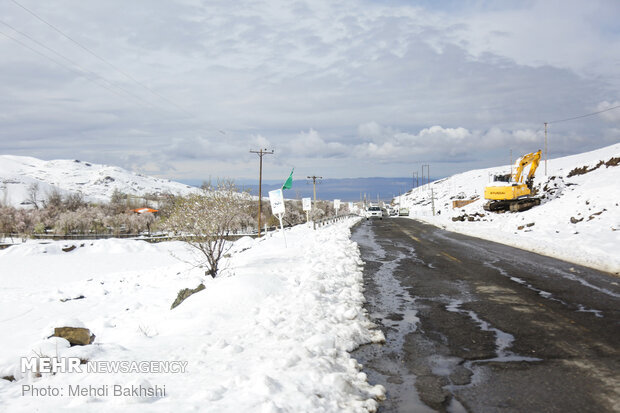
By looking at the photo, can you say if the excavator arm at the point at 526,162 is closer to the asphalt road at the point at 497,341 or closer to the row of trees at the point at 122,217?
the row of trees at the point at 122,217

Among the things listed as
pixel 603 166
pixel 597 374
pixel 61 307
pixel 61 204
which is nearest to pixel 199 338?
pixel 597 374

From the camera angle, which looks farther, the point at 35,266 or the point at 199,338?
the point at 35,266

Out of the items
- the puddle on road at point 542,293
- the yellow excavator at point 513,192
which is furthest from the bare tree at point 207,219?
the yellow excavator at point 513,192

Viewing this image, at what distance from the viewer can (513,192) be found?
1422 inches

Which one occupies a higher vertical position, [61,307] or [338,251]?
[338,251]

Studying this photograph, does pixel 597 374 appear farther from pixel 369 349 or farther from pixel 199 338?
pixel 199 338

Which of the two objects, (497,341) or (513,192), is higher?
(513,192)

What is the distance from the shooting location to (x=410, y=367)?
5.25 m

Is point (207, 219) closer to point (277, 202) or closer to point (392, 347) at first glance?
point (277, 202)

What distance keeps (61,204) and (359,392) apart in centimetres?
10626

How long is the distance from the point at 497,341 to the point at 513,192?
111ft

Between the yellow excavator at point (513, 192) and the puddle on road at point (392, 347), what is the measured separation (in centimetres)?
2876

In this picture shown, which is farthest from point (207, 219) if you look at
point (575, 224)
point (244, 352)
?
point (575, 224)

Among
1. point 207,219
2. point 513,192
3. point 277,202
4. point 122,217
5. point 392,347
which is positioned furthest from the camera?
point 122,217
